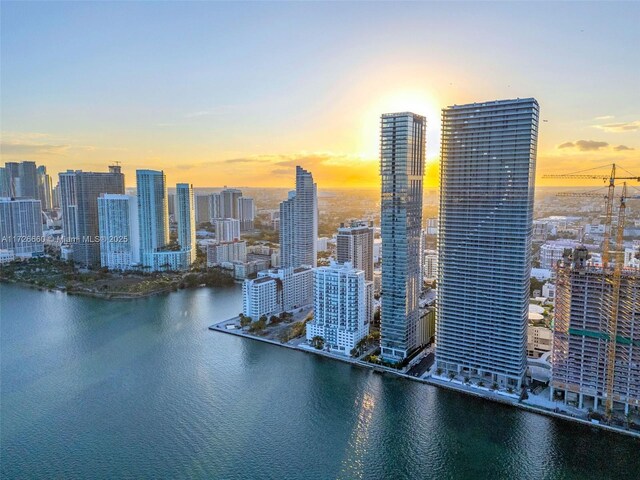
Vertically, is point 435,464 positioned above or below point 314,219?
below

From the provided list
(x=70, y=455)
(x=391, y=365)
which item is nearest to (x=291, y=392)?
(x=391, y=365)

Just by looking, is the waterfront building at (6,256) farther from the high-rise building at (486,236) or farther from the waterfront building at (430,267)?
the high-rise building at (486,236)

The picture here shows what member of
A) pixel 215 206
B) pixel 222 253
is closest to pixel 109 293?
pixel 222 253

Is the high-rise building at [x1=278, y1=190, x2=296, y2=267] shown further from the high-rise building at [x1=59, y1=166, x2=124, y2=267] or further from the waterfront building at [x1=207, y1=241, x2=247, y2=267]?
the high-rise building at [x1=59, y1=166, x2=124, y2=267]

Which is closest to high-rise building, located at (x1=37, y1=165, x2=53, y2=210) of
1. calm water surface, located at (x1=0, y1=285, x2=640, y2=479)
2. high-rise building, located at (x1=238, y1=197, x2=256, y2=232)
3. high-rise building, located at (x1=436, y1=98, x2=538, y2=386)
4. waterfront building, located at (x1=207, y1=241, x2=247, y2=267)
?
high-rise building, located at (x1=238, y1=197, x2=256, y2=232)

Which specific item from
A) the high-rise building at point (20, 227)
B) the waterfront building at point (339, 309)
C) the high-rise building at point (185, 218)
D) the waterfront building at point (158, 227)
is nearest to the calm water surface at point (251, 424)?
the waterfront building at point (339, 309)

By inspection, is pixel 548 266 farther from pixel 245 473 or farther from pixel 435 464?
pixel 245 473
